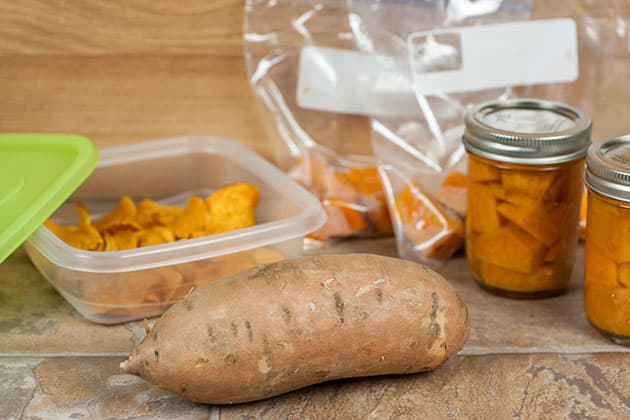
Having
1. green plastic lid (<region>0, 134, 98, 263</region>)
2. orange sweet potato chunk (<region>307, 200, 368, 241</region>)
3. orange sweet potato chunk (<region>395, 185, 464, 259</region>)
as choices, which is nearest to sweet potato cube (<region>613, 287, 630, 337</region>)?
orange sweet potato chunk (<region>395, 185, 464, 259</region>)

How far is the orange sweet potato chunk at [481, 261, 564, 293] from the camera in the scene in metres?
1.03

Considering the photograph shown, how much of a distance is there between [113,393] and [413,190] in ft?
1.61

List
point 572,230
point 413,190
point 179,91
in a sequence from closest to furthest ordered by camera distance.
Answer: point 572,230 < point 413,190 < point 179,91

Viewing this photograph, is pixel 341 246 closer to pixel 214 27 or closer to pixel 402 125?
pixel 402 125

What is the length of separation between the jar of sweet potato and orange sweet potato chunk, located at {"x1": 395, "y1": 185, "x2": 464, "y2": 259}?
0.07m

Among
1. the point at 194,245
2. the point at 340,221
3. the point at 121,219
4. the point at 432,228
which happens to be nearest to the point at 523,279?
the point at 432,228

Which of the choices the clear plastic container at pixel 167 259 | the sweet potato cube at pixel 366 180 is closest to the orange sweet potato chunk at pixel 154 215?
the clear plastic container at pixel 167 259

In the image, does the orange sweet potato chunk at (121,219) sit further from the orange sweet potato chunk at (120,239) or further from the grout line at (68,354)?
the grout line at (68,354)

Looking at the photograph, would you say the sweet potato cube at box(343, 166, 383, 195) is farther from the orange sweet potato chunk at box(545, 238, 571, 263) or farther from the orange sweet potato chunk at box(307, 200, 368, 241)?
the orange sweet potato chunk at box(545, 238, 571, 263)

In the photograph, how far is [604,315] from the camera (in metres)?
0.94

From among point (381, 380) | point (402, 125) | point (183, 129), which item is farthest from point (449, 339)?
point (183, 129)

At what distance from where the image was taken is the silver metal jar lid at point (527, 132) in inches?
37.7

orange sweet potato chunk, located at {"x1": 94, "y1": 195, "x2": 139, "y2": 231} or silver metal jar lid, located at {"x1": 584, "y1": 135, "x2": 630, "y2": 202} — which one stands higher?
silver metal jar lid, located at {"x1": 584, "y1": 135, "x2": 630, "y2": 202}

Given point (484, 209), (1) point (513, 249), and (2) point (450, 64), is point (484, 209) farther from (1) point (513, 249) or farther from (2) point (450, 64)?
(2) point (450, 64)
